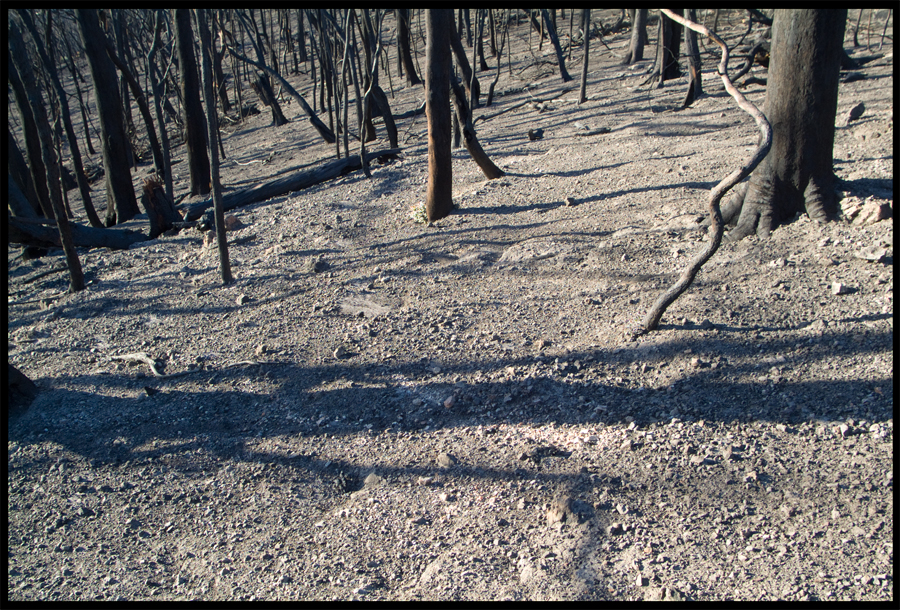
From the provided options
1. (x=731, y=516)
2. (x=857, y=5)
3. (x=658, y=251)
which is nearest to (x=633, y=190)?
(x=658, y=251)

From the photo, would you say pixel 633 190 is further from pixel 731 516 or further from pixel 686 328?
pixel 731 516

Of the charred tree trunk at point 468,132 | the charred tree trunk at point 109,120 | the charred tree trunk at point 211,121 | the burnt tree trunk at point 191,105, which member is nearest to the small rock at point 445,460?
the charred tree trunk at point 211,121

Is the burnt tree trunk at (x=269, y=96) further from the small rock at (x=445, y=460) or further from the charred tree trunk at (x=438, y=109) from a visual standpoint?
the small rock at (x=445, y=460)

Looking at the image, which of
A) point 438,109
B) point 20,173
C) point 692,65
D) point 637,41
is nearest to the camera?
point 438,109

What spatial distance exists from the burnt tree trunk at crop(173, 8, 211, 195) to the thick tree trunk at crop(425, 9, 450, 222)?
16.2ft

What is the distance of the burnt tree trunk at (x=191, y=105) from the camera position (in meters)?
9.44

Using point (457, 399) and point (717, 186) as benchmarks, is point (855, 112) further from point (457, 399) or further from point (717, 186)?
point (457, 399)

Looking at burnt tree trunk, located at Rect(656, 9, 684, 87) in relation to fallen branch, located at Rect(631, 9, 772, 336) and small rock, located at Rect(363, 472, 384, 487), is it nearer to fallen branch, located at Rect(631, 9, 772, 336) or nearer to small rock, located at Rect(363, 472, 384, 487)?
fallen branch, located at Rect(631, 9, 772, 336)

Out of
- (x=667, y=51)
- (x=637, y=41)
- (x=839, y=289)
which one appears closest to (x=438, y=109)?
(x=839, y=289)

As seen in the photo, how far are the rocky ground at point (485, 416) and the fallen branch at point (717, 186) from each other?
137 mm

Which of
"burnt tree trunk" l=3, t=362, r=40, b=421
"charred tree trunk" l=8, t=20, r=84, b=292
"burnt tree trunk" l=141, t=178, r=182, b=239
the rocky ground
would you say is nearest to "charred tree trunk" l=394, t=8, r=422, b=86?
"burnt tree trunk" l=141, t=178, r=182, b=239

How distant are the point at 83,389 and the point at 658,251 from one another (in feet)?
13.9

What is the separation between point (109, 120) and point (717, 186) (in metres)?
8.95

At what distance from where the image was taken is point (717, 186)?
3328 mm
